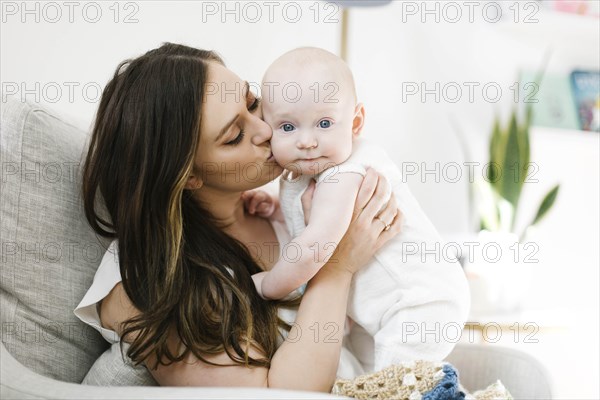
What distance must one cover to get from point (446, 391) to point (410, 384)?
69mm

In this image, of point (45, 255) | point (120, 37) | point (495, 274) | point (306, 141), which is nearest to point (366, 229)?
point (306, 141)

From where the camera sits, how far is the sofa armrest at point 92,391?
1011mm

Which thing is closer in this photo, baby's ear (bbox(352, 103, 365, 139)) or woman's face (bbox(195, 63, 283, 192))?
woman's face (bbox(195, 63, 283, 192))

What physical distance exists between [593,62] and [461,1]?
698 millimetres

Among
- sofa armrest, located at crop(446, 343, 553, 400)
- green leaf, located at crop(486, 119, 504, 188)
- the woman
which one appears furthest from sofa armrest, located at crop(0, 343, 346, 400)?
green leaf, located at crop(486, 119, 504, 188)

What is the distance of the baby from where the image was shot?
1.26 m

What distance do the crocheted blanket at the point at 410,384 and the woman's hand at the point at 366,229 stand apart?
228 mm

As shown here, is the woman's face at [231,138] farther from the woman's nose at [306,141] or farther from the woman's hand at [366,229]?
the woman's hand at [366,229]

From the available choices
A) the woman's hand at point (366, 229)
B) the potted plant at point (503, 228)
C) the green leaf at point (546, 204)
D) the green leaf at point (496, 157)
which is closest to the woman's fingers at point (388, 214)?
the woman's hand at point (366, 229)

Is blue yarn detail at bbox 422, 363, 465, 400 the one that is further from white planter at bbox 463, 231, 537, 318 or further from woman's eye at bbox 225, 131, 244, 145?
white planter at bbox 463, 231, 537, 318

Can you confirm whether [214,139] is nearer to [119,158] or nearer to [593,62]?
[119,158]

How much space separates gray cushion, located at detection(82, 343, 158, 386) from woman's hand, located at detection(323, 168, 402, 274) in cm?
40

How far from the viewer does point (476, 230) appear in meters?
3.33

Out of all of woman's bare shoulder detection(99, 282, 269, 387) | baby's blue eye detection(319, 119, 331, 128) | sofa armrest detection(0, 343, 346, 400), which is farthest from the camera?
baby's blue eye detection(319, 119, 331, 128)
